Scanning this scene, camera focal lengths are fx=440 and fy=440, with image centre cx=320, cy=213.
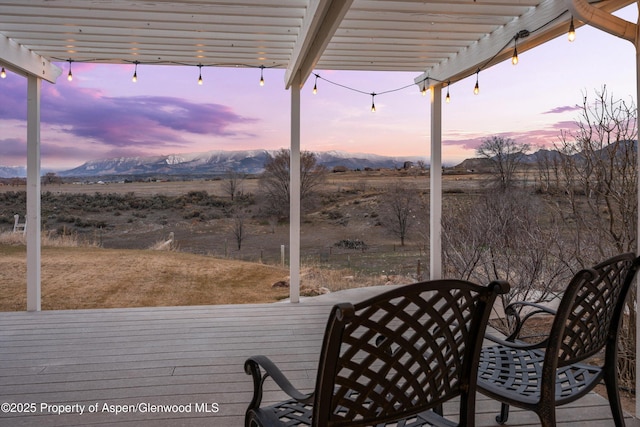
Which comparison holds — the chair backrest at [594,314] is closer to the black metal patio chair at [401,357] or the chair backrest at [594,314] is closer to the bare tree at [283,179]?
the black metal patio chair at [401,357]

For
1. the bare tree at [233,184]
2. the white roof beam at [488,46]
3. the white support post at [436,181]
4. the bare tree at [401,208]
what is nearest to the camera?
the white roof beam at [488,46]

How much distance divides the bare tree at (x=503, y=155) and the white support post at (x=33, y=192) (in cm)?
538

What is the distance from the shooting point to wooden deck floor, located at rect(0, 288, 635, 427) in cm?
233

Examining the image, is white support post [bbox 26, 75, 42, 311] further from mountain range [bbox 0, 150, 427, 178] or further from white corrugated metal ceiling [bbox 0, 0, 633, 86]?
mountain range [bbox 0, 150, 427, 178]

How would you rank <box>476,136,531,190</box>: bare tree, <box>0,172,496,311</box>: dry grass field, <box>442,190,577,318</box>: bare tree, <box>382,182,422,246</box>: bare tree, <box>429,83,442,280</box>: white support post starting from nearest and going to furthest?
<box>442,190,577,318</box>: bare tree → <box>429,83,442,280</box>: white support post → <box>476,136,531,190</box>: bare tree → <box>0,172,496,311</box>: dry grass field → <box>382,182,422,246</box>: bare tree

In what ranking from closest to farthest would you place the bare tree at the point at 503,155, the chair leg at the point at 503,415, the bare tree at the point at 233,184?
the chair leg at the point at 503,415
the bare tree at the point at 503,155
the bare tree at the point at 233,184

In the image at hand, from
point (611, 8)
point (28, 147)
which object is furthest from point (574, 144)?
point (28, 147)

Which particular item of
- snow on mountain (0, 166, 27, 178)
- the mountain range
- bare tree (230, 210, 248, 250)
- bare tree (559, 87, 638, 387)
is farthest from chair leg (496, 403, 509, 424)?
snow on mountain (0, 166, 27, 178)

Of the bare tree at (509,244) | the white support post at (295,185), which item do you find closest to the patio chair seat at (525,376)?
the bare tree at (509,244)

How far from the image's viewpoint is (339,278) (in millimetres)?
6914

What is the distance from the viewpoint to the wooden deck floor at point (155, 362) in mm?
2330

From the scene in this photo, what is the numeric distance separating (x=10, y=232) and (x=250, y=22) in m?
5.06

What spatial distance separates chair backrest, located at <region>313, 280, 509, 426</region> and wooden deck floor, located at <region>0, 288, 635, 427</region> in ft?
3.73

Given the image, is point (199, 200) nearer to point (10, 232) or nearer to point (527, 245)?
point (10, 232)
